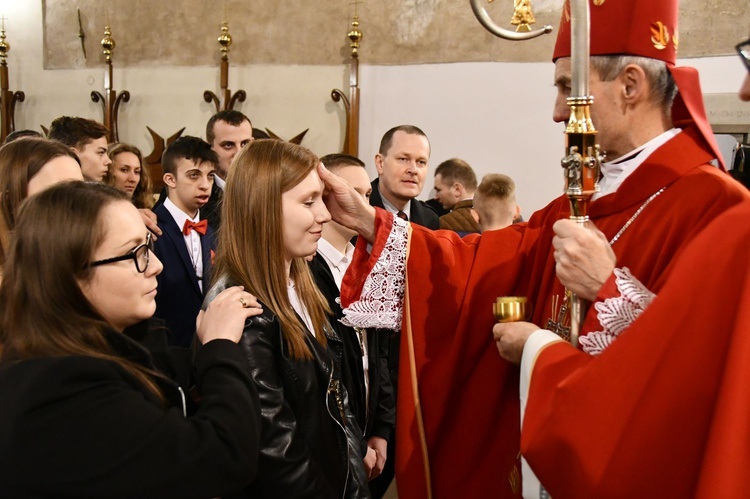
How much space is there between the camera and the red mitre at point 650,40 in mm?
1856

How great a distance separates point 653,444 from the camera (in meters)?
1.44

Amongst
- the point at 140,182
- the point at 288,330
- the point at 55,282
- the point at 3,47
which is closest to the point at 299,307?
the point at 288,330

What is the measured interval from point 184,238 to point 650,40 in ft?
8.69

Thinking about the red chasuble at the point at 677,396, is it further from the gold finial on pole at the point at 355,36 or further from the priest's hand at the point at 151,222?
the gold finial on pole at the point at 355,36

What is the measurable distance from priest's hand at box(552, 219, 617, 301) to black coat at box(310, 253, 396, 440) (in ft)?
3.09

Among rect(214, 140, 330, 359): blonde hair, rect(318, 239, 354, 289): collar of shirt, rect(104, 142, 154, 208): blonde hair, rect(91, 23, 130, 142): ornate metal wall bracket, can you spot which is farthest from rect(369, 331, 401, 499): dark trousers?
rect(91, 23, 130, 142): ornate metal wall bracket

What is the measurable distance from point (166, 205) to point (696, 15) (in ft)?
16.0

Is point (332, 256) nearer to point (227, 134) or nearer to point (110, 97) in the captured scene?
point (227, 134)

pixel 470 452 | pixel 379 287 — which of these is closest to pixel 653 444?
pixel 470 452

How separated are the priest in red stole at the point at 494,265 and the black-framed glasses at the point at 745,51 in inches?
13.0

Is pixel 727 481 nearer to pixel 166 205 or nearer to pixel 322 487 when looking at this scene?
pixel 322 487

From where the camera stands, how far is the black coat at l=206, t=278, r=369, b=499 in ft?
6.15

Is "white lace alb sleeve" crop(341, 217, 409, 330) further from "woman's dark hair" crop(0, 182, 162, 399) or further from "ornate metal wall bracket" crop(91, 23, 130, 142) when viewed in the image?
"ornate metal wall bracket" crop(91, 23, 130, 142)

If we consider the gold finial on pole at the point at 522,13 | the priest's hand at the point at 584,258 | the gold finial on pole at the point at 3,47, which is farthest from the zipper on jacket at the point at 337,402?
the gold finial on pole at the point at 3,47
